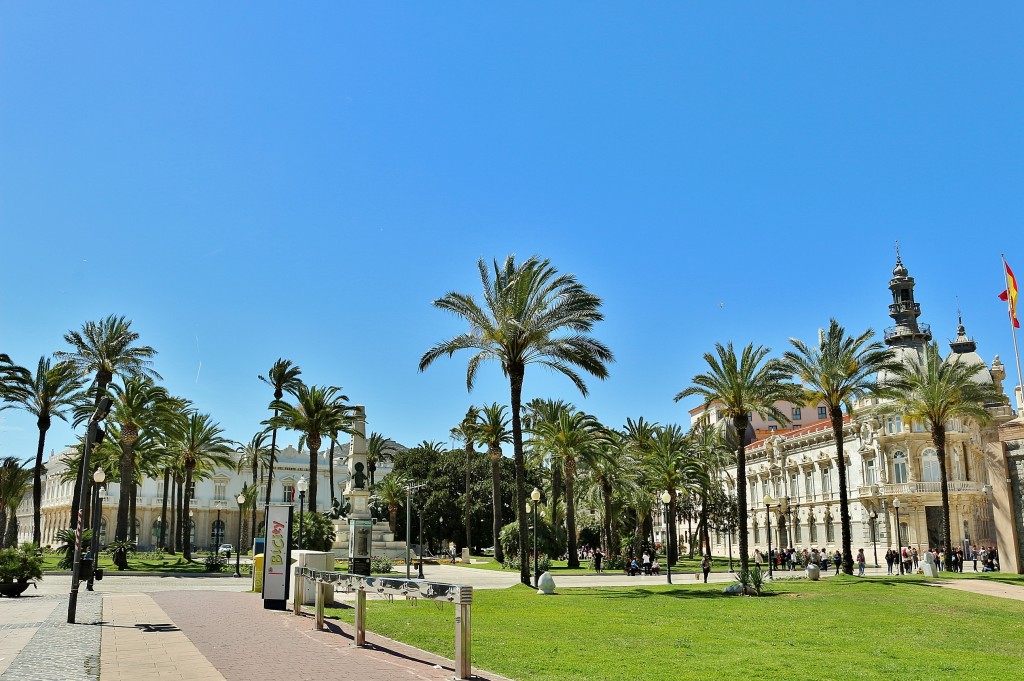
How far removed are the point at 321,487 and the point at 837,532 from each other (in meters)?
64.0

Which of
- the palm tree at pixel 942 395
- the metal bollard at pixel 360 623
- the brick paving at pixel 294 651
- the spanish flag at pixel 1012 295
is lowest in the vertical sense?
the brick paving at pixel 294 651

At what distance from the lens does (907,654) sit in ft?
38.7

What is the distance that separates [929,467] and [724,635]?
53.9 metres

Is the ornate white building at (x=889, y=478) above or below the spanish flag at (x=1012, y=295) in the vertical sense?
below

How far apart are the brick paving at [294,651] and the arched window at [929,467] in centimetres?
5581

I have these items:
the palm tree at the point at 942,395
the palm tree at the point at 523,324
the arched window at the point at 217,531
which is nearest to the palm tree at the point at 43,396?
the palm tree at the point at 523,324

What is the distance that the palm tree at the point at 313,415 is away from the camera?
47.8m

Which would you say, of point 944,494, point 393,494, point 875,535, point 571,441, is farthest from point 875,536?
point 393,494

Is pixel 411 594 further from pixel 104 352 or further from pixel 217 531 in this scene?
pixel 217 531

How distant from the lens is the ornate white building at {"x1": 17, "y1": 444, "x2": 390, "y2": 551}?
97.2m

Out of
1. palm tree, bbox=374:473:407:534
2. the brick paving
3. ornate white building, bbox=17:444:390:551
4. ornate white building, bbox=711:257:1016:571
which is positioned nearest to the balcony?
ornate white building, bbox=711:257:1016:571

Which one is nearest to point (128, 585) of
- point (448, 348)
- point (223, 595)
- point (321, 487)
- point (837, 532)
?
point (223, 595)

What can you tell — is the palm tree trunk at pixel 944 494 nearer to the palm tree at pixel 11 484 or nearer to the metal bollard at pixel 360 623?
the metal bollard at pixel 360 623

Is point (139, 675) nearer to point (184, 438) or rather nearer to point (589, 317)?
point (589, 317)
